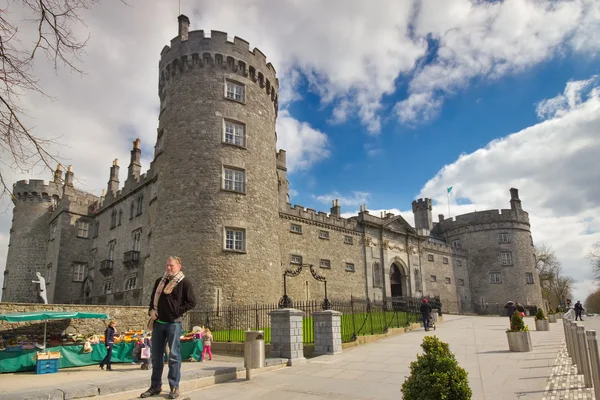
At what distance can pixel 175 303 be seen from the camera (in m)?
6.98

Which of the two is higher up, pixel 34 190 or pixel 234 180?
pixel 34 190

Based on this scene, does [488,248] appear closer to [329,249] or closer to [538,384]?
[329,249]

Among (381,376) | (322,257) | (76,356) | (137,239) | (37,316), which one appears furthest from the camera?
(322,257)

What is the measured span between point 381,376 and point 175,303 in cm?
535

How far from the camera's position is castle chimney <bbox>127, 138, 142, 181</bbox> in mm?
32612

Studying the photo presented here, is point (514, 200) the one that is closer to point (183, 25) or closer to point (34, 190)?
point (183, 25)

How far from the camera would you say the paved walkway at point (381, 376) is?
26.2 feet

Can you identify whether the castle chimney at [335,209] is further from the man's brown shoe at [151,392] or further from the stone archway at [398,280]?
the man's brown shoe at [151,392]

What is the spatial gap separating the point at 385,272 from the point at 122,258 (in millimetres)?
21740

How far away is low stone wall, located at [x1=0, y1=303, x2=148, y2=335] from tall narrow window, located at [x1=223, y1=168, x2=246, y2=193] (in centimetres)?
780

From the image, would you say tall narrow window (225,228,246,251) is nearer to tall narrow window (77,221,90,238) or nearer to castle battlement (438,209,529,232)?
tall narrow window (77,221,90,238)

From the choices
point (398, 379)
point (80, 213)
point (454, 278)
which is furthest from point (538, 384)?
point (454, 278)

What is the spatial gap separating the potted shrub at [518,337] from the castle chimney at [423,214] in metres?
41.1

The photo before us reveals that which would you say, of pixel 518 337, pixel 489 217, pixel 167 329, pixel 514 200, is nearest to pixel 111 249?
pixel 167 329
